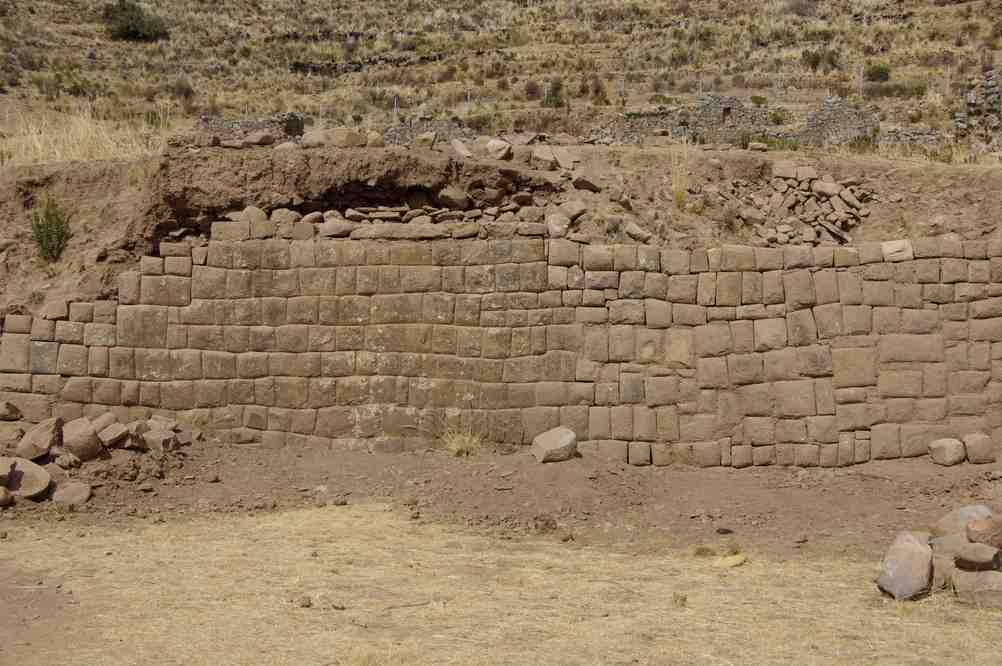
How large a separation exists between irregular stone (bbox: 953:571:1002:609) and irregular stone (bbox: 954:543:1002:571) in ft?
0.19

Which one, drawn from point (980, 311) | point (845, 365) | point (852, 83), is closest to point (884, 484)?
point (845, 365)

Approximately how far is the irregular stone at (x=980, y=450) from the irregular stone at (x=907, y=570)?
108 inches

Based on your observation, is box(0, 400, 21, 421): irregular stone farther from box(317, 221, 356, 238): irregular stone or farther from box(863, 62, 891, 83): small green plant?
box(863, 62, 891, 83): small green plant

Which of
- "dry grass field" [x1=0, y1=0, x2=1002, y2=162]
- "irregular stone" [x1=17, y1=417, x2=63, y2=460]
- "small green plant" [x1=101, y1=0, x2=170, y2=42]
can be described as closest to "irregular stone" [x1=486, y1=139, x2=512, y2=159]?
"irregular stone" [x1=17, y1=417, x2=63, y2=460]

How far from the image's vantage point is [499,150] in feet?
36.8

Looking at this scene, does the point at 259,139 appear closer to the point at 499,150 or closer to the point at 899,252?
the point at 499,150

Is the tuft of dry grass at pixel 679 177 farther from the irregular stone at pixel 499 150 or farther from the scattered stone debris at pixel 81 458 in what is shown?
the scattered stone debris at pixel 81 458

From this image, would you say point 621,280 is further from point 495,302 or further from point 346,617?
point 346,617

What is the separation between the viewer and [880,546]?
27.2ft

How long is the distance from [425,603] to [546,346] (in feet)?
11.9

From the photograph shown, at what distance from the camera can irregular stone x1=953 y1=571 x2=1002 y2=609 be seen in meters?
6.83

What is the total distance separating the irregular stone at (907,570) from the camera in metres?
6.96

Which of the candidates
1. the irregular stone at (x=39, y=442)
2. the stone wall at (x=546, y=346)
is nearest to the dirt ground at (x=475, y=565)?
the stone wall at (x=546, y=346)

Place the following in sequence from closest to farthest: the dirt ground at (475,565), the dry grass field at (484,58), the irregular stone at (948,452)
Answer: the dirt ground at (475,565) → the irregular stone at (948,452) → the dry grass field at (484,58)
